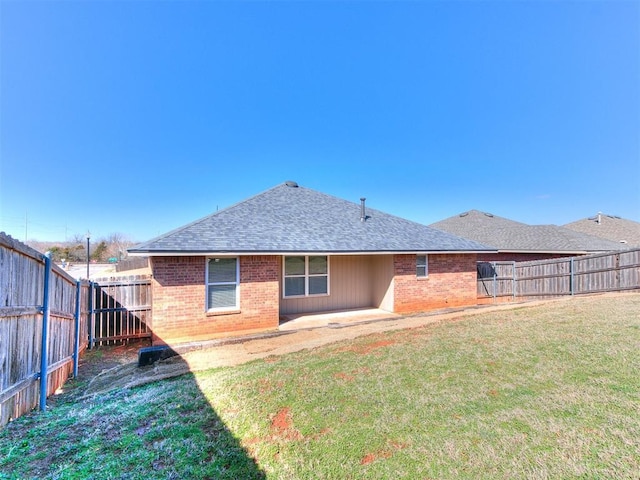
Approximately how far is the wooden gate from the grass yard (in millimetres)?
4113

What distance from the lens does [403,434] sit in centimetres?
324

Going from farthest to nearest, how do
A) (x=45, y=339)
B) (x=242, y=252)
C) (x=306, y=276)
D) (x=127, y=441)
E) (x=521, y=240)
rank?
(x=521, y=240) → (x=306, y=276) → (x=242, y=252) → (x=45, y=339) → (x=127, y=441)

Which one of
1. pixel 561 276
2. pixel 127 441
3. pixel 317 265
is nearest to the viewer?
pixel 127 441

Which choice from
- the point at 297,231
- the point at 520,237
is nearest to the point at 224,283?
the point at 297,231

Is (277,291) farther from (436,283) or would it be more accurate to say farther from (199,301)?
(436,283)

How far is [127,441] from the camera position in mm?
3318

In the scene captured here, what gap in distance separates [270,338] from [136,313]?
4.44 meters

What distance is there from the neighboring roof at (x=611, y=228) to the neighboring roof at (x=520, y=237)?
6.68 m

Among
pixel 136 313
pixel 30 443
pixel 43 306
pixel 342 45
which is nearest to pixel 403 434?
pixel 30 443

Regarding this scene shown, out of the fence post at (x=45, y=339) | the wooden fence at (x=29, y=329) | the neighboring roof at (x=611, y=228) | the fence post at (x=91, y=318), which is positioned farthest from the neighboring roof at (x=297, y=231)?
the neighboring roof at (x=611, y=228)

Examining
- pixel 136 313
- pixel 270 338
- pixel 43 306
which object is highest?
pixel 43 306

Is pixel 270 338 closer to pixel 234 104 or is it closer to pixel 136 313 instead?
pixel 136 313

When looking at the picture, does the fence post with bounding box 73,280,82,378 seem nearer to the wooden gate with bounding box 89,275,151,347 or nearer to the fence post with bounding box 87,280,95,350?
the fence post with bounding box 87,280,95,350

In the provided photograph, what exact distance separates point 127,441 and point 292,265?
7878 millimetres
